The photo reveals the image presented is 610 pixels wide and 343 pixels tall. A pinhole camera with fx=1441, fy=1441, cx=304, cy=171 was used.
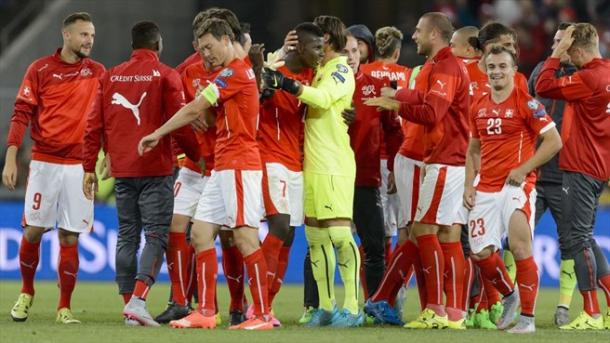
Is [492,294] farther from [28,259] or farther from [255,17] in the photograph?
[255,17]

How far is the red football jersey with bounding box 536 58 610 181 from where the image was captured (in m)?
11.5

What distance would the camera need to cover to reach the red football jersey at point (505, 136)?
1092cm

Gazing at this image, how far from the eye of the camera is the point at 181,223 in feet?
38.5

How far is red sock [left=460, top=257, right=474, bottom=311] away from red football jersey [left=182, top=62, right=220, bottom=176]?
88.0 inches

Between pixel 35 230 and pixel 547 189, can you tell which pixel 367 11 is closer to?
pixel 547 189

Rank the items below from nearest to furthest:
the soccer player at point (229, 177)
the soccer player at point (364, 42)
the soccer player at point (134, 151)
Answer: the soccer player at point (229, 177)
the soccer player at point (134, 151)
the soccer player at point (364, 42)

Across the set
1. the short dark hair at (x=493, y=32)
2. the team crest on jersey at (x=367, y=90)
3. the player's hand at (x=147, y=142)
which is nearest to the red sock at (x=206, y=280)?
the player's hand at (x=147, y=142)

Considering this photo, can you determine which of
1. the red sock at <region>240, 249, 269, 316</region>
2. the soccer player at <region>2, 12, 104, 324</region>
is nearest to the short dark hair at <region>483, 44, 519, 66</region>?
the red sock at <region>240, 249, 269, 316</region>

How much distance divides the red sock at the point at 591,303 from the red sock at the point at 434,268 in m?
1.21

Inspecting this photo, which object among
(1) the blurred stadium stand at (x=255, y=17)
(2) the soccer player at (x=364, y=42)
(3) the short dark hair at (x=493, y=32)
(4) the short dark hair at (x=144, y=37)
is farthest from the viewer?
(1) the blurred stadium stand at (x=255, y=17)

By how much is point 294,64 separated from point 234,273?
5.69ft

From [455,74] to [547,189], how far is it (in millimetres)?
2338

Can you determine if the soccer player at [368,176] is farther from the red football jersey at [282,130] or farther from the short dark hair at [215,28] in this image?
the short dark hair at [215,28]

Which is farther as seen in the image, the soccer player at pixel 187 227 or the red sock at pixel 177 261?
the red sock at pixel 177 261
